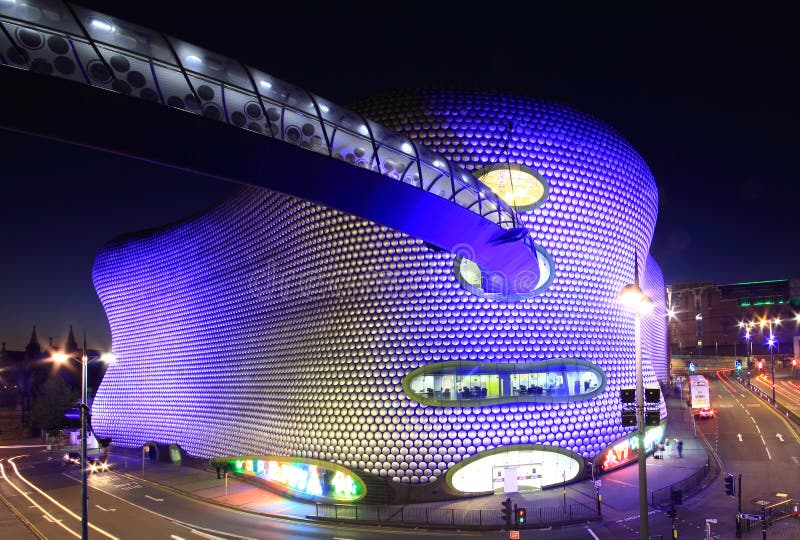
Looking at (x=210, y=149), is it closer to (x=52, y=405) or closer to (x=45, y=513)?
(x=45, y=513)

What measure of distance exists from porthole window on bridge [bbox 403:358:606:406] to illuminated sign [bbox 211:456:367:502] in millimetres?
4236

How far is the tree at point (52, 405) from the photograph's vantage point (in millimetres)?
49688

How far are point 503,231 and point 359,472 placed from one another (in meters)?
11.0

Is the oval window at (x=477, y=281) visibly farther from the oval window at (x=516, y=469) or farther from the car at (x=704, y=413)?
the car at (x=704, y=413)

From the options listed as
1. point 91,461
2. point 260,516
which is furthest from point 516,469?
point 91,461

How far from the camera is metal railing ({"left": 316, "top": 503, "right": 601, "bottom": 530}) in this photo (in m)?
17.9

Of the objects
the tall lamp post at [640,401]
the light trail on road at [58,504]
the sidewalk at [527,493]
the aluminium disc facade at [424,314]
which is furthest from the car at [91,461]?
the tall lamp post at [640,401]

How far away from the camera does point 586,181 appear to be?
83.1 ft

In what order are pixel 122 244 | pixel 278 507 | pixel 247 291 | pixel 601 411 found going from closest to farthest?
pixel 278 507 → pixel 601 411 → pixel 247 291 → pixel 122 244

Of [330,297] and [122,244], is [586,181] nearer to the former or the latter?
[330,297]

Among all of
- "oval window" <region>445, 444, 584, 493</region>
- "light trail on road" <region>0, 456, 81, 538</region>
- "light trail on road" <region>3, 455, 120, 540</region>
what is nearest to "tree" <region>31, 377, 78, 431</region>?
"light trail on road" <region>3, 455, 120, 540</region>

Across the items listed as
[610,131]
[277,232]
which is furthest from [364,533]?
[610,131]

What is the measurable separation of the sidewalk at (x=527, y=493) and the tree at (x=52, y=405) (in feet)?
79.4

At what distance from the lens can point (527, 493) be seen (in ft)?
70.2
